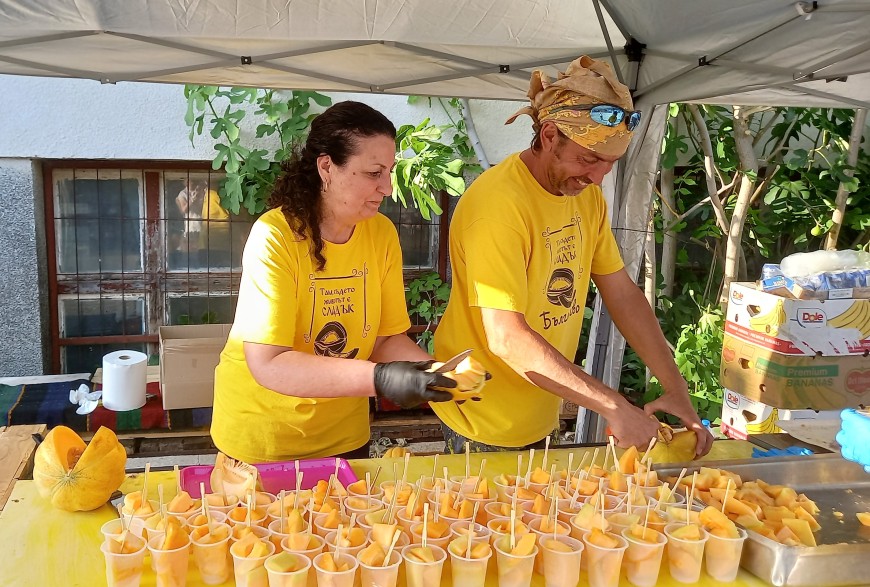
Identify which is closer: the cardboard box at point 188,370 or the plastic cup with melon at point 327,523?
the plastic cup with melon at point 327,523

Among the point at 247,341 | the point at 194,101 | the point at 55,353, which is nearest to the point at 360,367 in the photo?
the point at 247,341

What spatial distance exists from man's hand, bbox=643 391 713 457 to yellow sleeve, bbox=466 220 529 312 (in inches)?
21.9

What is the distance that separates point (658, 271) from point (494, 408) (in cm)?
436

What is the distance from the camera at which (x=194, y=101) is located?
16.8 ft

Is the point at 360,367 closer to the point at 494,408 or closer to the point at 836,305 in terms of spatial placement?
the point at 494,408

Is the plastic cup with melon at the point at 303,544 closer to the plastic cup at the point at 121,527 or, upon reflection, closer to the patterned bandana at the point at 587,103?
the plastic cup at the point at 121,527

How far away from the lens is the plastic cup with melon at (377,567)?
4.83ft

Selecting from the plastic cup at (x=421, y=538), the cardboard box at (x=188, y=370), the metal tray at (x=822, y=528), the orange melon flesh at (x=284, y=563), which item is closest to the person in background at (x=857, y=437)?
the metal tray at (x=822, y=528)

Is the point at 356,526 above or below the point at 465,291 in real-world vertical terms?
below

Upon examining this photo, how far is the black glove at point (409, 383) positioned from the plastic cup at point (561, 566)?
43 centimetres

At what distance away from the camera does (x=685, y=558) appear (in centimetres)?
166

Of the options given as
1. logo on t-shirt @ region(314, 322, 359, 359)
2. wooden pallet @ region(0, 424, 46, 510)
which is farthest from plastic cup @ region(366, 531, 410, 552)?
wooden pallet @ region(0, 424, 46, 510)

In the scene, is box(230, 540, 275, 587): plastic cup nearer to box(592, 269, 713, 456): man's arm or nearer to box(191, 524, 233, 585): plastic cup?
box(191, 524, 233, 585): plastic cup

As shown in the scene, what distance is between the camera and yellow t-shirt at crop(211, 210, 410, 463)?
6.78 feet
